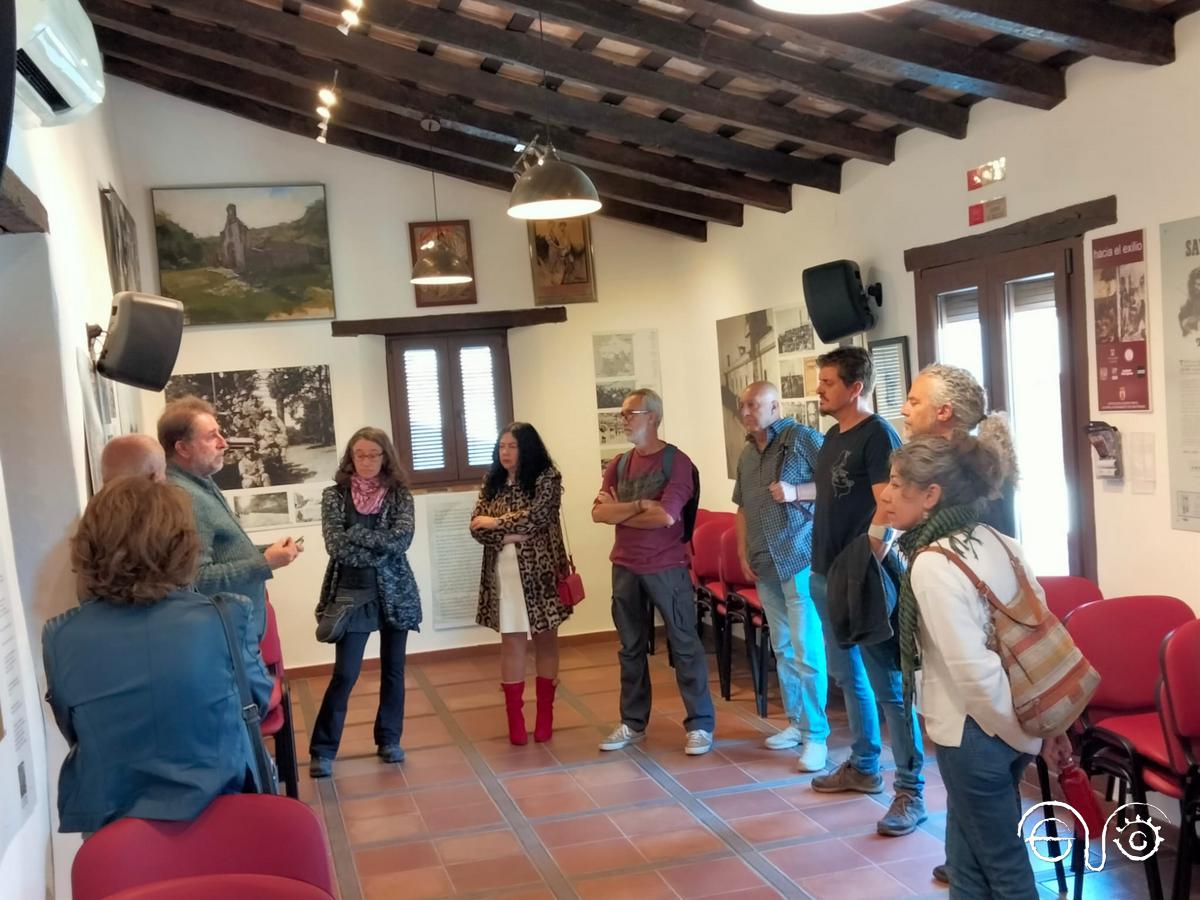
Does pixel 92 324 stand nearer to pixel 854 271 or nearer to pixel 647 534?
pixel 647 534

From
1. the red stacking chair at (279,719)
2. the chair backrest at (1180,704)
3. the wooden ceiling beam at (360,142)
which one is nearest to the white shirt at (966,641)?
the chair backrest at (1180,704)

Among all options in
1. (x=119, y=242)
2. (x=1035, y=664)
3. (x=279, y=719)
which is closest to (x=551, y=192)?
(x=279, y=719)

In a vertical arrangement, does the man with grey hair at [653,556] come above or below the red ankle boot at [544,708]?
above

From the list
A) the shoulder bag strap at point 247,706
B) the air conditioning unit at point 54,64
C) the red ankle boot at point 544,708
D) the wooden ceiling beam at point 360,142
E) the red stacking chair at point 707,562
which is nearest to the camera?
the shoulder bag strap at point 247,706

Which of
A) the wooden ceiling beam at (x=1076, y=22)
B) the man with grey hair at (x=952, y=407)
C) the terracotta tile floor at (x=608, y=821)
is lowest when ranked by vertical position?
the terracotta tile floor at (x=608, y=821)

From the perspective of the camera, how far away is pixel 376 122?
6.58 metres

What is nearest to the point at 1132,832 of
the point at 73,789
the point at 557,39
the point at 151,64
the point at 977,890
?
the point at 977,890

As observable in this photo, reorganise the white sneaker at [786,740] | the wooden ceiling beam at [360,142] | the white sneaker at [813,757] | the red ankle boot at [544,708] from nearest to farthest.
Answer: the white sneaker at [813,757] → the white sneaker at [786,740] → the red ankle boot at [544,708] → the wooden ceiling beam at [360,142]

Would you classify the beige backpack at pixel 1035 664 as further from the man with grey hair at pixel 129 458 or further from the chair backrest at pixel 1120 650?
the man with grey hair at pixel 129 458

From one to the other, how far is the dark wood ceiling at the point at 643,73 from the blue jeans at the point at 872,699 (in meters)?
2.02

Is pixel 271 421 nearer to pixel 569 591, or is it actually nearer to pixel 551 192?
pixel 569 591

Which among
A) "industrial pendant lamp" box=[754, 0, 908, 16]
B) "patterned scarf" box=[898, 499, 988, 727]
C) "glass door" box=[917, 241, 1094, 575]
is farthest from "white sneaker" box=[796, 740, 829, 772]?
"industrial pendant lamp" box=[754, 0, 908, 16]

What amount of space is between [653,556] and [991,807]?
2492 millimetres

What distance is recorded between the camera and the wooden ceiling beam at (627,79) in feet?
15.7
